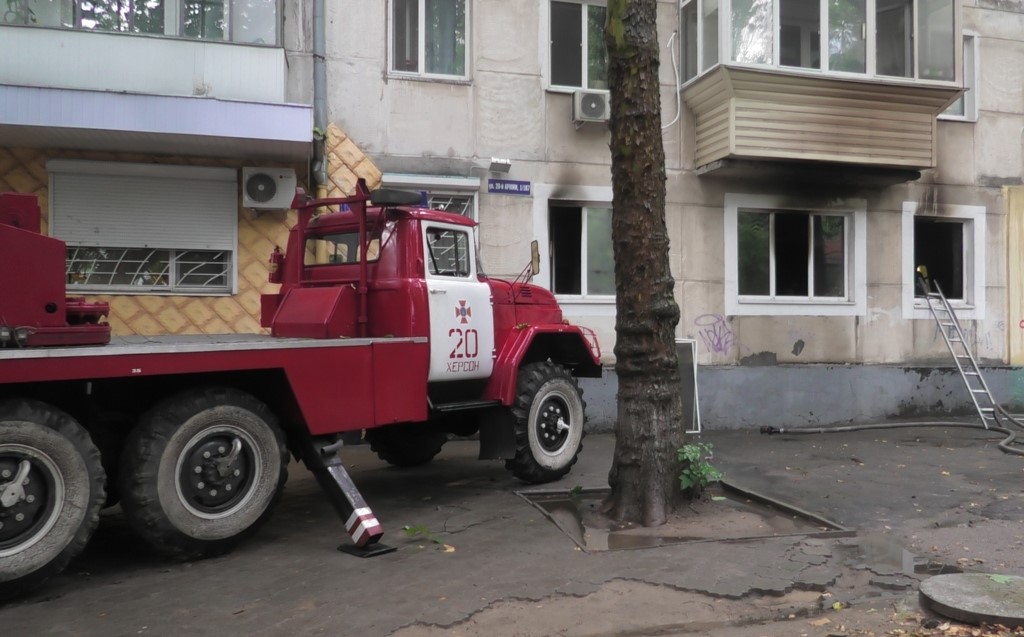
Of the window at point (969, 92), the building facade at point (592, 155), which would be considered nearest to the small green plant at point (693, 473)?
the building facade at point (592, 155)

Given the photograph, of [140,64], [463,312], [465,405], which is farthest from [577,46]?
[465,405]

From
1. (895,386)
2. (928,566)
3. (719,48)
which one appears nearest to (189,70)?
(719,48)

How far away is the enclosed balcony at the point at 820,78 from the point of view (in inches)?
445

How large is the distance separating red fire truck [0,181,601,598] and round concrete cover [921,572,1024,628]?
3610 mm

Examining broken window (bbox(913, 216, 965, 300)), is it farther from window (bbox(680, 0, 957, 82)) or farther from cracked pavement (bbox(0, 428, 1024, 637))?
cracked pavement (bbox(0, 428, 1024, 637))

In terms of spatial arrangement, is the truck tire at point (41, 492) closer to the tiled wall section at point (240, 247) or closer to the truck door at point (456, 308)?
the truck door at point (456, 308)

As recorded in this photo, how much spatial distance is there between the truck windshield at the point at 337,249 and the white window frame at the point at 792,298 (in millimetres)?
Answer: 6983

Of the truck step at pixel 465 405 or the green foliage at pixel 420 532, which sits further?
the truck step at pixel 465 405

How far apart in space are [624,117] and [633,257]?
1.16m

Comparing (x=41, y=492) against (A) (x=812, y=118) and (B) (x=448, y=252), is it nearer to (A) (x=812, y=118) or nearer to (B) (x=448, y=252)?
(B) (x=448, y=252)

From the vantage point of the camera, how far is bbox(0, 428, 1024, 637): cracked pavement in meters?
4.44

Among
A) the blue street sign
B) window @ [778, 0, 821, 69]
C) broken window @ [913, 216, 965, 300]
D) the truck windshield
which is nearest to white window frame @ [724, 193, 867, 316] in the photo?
broken window @ [913, 216, 965, 300]

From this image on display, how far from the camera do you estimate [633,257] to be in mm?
6449

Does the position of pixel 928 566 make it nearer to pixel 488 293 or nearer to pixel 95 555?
pixel 488 293
